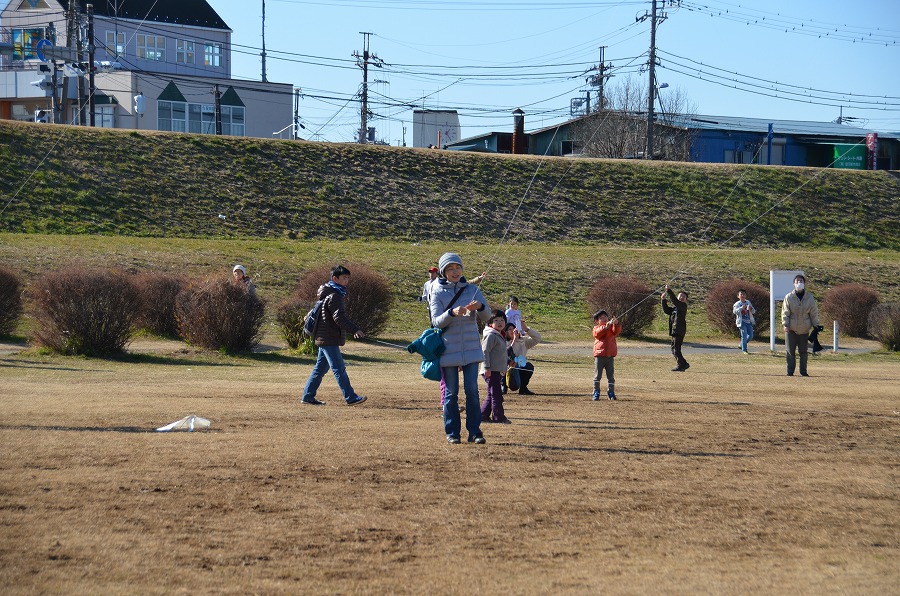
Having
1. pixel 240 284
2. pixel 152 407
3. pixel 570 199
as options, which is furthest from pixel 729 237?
pixel 152 407

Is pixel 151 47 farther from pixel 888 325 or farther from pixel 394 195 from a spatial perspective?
pixel 888 325

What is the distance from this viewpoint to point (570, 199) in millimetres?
46938

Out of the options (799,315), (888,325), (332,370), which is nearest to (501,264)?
(888,325)

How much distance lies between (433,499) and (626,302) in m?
22.3

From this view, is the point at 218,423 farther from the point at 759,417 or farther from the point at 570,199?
the point at 570,199

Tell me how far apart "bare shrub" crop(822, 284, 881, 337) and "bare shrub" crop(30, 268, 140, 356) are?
2185 centimetres

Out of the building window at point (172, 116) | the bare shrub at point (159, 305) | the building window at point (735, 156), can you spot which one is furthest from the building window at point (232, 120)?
the bare shrub at point (159, 305)

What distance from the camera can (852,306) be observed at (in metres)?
30.3

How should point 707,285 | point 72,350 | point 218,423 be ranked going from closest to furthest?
point 218,423 → point 72,350 → point 707,285

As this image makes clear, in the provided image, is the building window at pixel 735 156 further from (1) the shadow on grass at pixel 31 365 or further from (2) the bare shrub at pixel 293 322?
(1) the shadow on grass at pixel 31 365

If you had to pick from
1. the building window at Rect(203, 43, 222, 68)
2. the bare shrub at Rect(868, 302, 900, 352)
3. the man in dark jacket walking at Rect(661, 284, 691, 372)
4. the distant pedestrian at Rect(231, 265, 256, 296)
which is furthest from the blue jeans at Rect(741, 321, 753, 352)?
the building window at Rect(203, 43, 222, 68)

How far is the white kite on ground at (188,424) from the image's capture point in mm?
9570

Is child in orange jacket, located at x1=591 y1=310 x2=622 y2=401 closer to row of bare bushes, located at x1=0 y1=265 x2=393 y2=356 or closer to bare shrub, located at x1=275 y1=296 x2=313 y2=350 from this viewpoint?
row of bare bushes, located at x1=0 y1=265 x2=393 y2=356

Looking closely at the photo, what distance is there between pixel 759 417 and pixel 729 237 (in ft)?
115
